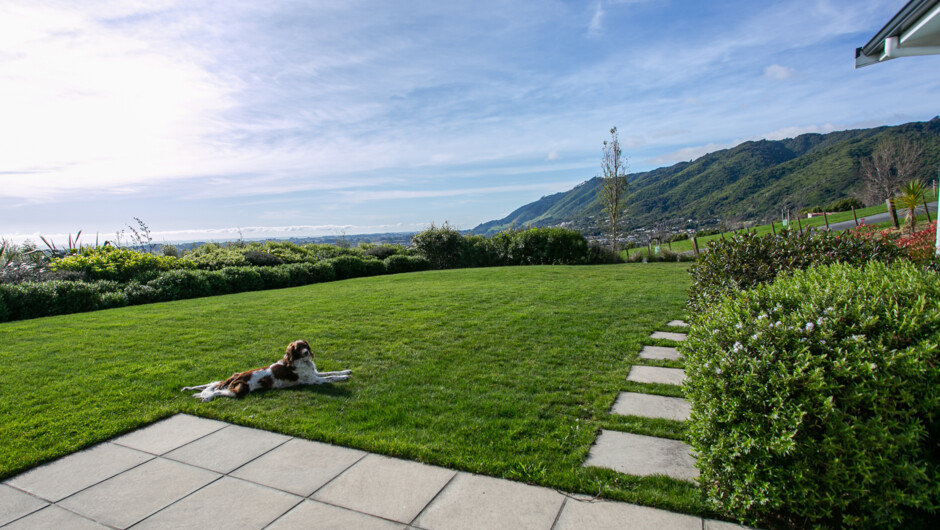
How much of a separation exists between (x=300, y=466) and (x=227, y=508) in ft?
1.51

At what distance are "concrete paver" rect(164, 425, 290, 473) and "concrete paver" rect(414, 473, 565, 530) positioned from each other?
4.50 feet

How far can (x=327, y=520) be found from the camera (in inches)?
87.4

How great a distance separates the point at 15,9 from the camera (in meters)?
5.64

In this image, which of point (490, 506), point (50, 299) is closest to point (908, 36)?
point (490, 506)

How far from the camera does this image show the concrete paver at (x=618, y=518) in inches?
82.8

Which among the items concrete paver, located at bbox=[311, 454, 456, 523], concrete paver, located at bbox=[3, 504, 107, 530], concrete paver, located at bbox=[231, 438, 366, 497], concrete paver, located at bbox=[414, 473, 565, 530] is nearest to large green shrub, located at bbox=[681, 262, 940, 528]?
concrete paver, located at bbox=[414, 473, 565, 530]

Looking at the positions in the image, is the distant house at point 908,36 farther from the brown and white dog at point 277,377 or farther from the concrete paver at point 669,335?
the brown and white dog at point 277,377

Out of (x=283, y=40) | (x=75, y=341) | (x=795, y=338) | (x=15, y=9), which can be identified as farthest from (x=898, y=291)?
(x=283, y=40)

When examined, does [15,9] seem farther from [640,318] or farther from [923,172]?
[923,172]

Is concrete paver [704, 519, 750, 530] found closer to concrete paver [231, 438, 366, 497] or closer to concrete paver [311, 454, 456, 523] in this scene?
concrete paver [311, 454, 456, 523]

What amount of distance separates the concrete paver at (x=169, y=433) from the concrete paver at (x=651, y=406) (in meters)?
3.11

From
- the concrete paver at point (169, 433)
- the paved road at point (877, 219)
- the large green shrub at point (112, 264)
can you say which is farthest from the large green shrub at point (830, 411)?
the paved road at point (877, 219)

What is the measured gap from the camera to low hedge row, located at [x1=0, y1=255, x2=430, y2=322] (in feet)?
26.9

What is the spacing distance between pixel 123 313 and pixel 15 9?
15.5 ft
